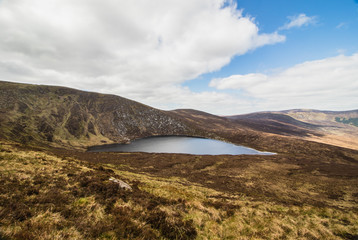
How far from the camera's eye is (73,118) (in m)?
126

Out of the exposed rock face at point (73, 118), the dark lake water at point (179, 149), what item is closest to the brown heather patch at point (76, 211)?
the dark lake water at point (179, 149)

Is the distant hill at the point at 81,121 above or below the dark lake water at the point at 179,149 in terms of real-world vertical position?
above

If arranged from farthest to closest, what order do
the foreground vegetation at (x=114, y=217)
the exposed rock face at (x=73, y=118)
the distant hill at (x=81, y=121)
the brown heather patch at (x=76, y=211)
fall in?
1. the distant hill at (x=81, y=121)
2. the exposed rock face at (x=73, y=118)
3. the foreground vegetation at (x=114, y=217)
4. the brown heather patch at (x=76, y=211)

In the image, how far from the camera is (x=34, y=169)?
15.1m

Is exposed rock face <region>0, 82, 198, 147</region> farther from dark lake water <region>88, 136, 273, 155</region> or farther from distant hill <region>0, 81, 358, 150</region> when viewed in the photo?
dark lake water <region>88, 136, 273, 155</region>

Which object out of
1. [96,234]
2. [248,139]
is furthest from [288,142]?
[96,234]

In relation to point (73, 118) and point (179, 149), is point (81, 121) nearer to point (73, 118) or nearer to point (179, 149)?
point (73, 118)

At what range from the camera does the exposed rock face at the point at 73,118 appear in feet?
296

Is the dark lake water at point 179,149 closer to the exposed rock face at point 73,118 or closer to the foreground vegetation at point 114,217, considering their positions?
the exposed rock face at point 73,118

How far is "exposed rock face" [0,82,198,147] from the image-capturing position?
90.1 meters

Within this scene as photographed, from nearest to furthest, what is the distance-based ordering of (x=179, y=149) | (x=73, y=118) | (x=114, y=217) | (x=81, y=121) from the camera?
(x=114, y=217) < (x=179, y=149) < (x=73, y=118) < (x=81, y=121)

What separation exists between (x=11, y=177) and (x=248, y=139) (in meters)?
135

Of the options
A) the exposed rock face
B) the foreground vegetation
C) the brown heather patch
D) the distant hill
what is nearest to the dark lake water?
the distant hill

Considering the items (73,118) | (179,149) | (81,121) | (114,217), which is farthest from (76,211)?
(73,118)
